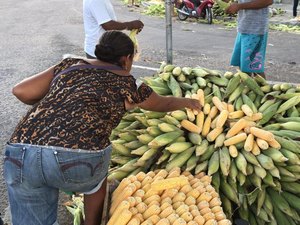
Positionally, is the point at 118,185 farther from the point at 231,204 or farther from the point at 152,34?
the point at 152,34

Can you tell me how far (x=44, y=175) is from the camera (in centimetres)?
→ 240

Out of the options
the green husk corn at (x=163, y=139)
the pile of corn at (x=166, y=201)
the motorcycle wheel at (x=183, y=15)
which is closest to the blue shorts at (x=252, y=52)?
the green husk corn at (x=163, y=139)

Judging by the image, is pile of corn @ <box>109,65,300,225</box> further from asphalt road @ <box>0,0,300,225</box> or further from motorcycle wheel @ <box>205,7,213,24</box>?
motorcycle wheel @ <box>205,7,213,24</box>

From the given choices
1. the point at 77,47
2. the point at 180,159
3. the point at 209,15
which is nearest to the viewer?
the point at 180,159

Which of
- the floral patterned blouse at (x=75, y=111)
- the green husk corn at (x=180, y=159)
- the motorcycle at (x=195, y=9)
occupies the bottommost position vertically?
the motorcycle at (x=195, y=9)

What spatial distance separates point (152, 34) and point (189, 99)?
851cm

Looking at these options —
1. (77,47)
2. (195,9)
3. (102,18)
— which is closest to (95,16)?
(102,18)

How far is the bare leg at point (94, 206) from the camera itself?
270cm

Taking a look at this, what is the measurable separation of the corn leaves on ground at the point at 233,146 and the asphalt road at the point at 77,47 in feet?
5.32

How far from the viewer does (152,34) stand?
454 inches

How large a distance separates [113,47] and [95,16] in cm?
218

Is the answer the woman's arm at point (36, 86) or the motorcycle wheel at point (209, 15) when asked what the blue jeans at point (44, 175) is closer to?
the woman's arm at point (36, 86)

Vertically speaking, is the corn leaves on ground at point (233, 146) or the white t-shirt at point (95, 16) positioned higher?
the white t-shirt at point (95, 16)

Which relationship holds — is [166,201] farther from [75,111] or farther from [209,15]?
[209,15]
